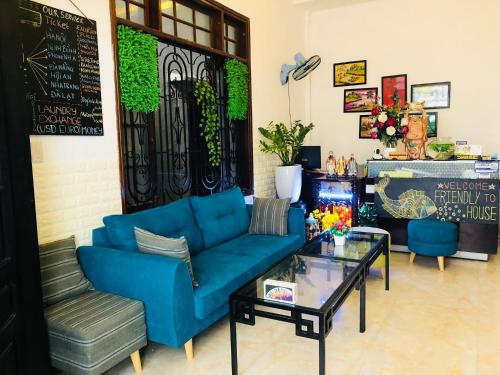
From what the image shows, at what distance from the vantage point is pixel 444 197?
4.45m

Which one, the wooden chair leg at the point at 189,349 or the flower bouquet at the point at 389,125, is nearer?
the wooden chair leg at the point at 189,349

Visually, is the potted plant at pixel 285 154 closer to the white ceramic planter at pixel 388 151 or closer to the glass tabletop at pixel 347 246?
the white ceramic planter at pixel 388 151

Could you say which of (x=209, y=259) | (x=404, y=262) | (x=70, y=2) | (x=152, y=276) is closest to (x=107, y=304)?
(x=152, y=276)

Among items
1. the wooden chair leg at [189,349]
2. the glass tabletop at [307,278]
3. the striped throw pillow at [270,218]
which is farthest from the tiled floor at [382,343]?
the striped throw pillow at [270,218]

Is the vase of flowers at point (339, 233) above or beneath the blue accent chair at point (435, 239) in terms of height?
above

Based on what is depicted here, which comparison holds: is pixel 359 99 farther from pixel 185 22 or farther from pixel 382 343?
pixel 382 343

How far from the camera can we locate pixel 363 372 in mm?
2463

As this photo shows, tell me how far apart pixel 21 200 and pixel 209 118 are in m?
2.47

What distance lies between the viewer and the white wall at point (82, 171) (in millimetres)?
2717

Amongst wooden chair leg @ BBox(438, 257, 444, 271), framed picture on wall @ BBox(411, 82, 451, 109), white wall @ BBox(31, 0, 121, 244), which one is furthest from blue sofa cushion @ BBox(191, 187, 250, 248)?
framed picture on wall @ BBox(411, 82, 451, 109)

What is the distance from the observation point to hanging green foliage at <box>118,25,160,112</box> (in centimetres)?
324

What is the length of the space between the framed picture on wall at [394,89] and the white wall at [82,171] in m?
4.01

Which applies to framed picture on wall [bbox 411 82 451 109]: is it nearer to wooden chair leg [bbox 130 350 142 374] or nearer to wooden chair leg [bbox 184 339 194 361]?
wooden chair leg [bbox 184 339 194 361]

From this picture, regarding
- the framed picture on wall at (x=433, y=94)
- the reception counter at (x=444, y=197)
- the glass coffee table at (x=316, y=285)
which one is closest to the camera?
the glass coffee table at (x=316, y=285)
